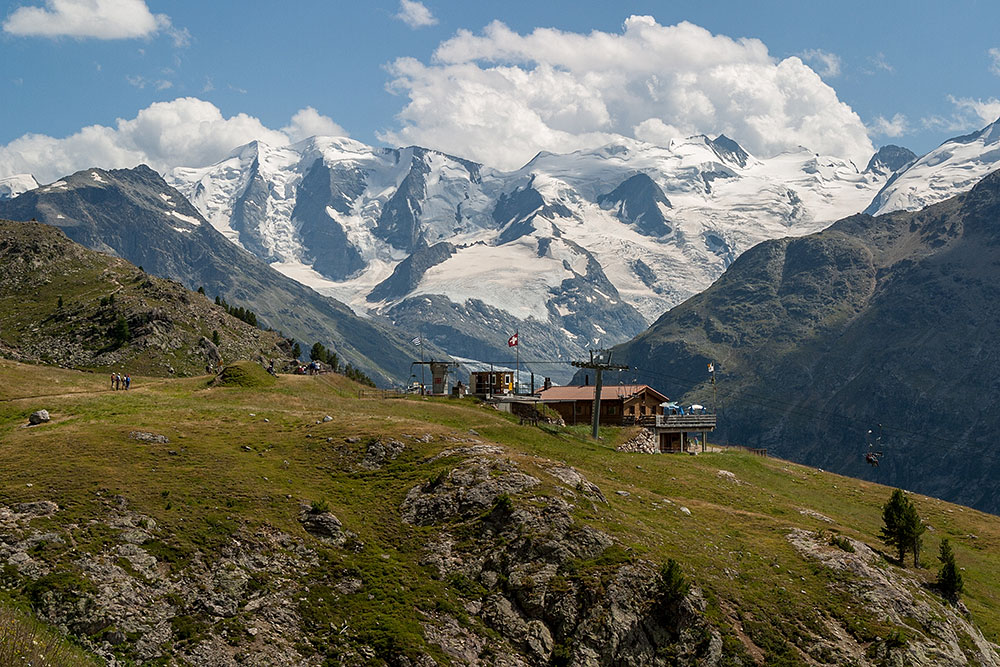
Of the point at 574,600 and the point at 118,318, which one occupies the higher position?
the point at 118,318

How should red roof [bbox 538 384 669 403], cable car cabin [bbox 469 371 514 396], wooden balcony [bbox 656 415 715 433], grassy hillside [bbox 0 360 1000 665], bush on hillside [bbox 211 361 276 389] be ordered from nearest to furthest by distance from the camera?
1. grassy hillside [bbox 0 360 1000 665]
2. bush on hillside [bbox 211 361 276 389]
3. wooden balcony [bbox 656 415 715 433]
4. cable car cabin [bbox 469 371 514 396]
5. red roof [bbox 538 384 669 403]

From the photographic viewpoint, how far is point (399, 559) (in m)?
58.1

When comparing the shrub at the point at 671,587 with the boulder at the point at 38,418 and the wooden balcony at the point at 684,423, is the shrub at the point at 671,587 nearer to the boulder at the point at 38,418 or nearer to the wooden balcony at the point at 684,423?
the boulder at the point at 38,418

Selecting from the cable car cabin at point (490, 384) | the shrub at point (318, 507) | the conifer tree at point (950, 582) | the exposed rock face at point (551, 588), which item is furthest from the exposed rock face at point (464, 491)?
the cable car cabin at point (490, 384)

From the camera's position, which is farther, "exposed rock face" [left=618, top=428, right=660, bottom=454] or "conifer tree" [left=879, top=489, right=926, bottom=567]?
"exposed rock face" [left=618, top=428, right=660, bottom=454]

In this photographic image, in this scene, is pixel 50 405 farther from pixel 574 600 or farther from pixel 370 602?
pixel 574 600

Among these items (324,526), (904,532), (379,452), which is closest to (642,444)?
(904,532)

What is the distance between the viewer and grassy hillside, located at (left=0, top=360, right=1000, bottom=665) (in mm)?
49500

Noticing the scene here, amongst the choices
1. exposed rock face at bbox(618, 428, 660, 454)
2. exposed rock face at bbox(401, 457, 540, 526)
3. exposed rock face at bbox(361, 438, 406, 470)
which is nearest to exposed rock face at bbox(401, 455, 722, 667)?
exposed rock face at bbox(401, 457, 540, 526)

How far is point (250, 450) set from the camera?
2692 inches

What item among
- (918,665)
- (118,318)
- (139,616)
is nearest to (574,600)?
(918,665)

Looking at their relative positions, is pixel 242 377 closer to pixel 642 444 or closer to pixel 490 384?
pixel 490 384

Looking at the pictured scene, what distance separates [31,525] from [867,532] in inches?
2587

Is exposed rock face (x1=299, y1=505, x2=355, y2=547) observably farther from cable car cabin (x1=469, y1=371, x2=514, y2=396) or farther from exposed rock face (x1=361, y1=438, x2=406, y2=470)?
cable car cabin (x1=469, y1=371, x2=514, y2=396)
